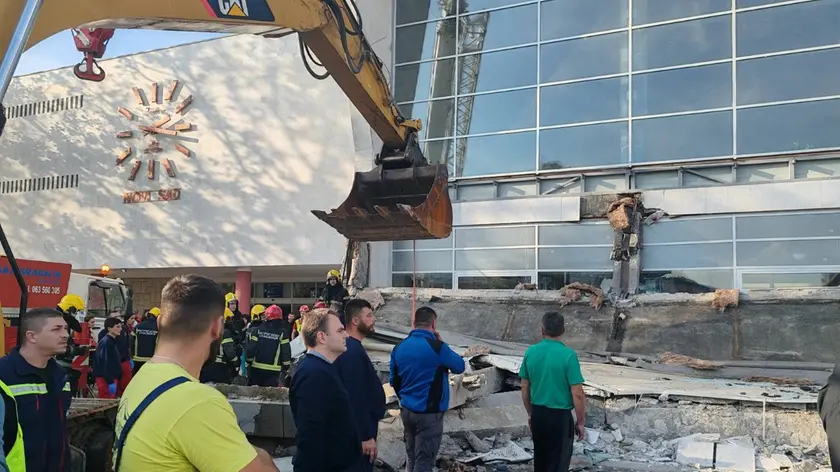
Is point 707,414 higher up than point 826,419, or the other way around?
point 826,419

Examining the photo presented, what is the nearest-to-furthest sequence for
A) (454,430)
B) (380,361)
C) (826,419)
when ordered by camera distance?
(826,419) → (454,430) → (380,361)

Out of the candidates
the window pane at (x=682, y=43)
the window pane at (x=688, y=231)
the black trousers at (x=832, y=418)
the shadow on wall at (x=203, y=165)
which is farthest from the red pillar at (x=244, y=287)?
the black trousers at (x=832, y=418)

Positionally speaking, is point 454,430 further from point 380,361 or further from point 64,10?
point 64,10

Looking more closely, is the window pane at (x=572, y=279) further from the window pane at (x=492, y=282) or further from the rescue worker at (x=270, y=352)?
the rescue worker at (x=270, y=352)

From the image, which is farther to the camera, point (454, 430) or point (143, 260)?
point (143, 260)

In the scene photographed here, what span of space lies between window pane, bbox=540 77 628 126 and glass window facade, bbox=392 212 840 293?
265 cm

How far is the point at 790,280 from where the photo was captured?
1359 centimetres

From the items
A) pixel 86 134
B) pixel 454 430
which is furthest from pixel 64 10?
pixel 86 134

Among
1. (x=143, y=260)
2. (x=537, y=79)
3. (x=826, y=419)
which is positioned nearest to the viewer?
(x=826, y=419)

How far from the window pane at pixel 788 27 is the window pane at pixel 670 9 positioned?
1.94ft

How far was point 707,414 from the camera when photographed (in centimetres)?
770

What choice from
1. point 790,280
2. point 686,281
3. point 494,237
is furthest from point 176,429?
point 494,237

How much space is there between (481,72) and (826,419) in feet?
48.4

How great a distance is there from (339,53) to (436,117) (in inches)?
457
